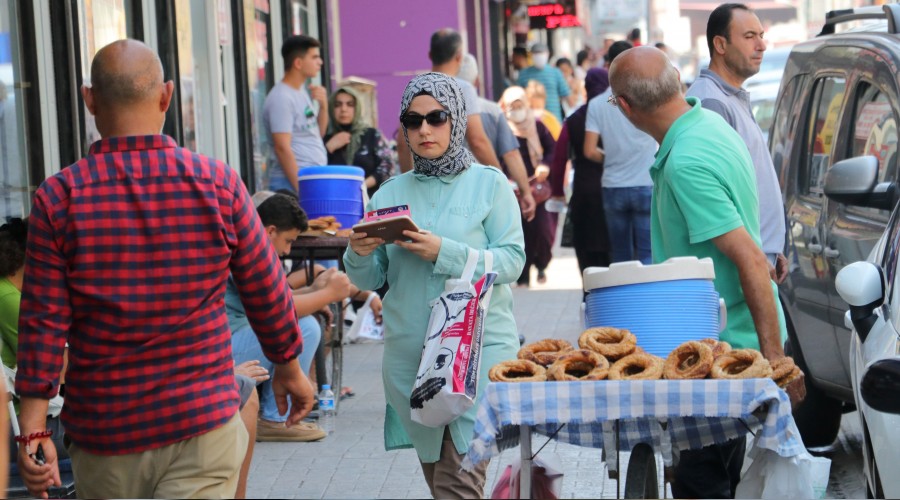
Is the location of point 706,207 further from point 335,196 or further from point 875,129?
point 335,196

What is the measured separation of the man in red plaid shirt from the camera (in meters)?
3.64

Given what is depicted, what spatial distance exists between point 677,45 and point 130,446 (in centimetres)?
5016

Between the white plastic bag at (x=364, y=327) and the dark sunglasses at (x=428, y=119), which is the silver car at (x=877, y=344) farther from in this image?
the white plastic bag at (x=364, y=327)

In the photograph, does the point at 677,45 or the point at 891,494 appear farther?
the point at 677,45

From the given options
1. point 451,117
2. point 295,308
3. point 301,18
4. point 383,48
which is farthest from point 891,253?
point 383,48

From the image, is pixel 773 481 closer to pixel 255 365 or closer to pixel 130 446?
pixel 130 446

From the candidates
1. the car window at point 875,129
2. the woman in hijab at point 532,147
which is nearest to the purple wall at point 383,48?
the woman in hijab at point 532,147

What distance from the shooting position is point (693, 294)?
4.44 m

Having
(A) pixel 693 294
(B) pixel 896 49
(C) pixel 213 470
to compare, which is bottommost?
(C) pixel 213 470

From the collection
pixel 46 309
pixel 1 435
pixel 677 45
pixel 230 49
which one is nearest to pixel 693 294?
pixel 46 309

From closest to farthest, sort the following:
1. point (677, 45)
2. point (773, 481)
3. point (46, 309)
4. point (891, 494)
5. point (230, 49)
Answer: point (46, 309)
point (773, 481)
point (891, 494)
point (230, 49)
point (677, 45)

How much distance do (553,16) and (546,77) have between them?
9.45 metres

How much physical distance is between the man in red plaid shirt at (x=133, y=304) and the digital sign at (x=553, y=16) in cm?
2759

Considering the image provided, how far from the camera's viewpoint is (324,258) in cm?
851
